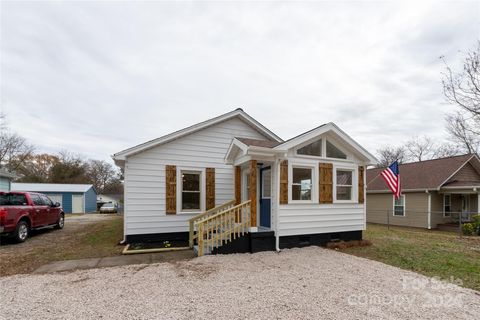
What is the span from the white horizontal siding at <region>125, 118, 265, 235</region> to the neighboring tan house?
10652 millimetres

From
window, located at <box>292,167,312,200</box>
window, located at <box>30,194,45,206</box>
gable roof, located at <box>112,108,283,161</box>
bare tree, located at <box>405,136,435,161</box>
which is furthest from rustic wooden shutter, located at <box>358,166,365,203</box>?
bare tree, located at <box>405,136,435,161</box>

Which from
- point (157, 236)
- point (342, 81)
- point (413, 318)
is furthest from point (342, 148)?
point (157, 236)

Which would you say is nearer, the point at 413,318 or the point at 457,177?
the point at 413,318

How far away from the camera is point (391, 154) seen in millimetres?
39500

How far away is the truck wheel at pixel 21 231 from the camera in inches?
344

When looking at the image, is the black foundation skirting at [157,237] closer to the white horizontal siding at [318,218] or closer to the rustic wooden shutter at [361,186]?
the white horizontal siding at [318,218]

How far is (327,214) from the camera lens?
8398mm

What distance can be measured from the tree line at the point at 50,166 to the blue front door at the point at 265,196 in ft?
75.8

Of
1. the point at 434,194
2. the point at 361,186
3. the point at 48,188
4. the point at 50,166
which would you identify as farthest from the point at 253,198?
the point at 50,166

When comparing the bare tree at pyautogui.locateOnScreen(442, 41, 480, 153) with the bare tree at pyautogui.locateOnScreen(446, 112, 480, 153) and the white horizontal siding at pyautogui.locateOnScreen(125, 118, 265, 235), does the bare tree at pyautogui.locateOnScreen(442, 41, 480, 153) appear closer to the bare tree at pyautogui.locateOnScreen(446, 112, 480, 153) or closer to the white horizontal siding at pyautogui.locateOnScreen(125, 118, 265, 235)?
the bare tree at pyautogui.locateOnScreen(446, 112, 480, 153)

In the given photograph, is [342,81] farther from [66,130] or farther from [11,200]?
[66,130]

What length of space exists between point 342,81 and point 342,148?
5.02 m

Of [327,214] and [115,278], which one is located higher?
[327,214]

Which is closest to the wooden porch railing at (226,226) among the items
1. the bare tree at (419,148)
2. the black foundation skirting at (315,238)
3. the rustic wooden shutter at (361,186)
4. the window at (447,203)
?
the black foundation skirting at (315,238)
